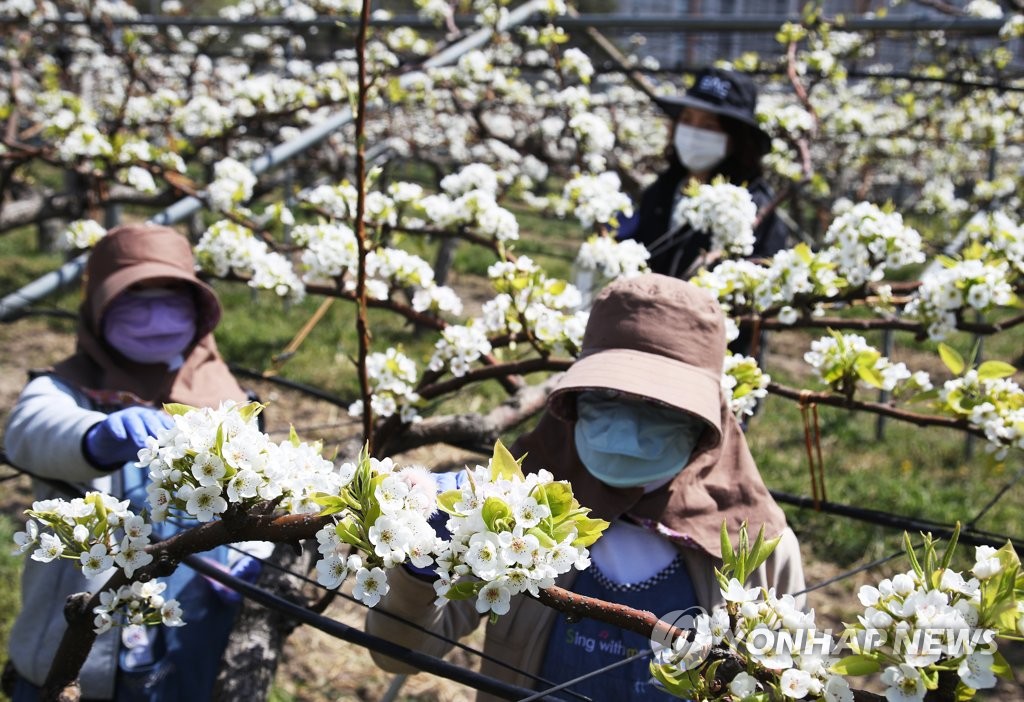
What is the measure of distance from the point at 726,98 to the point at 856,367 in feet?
5.32

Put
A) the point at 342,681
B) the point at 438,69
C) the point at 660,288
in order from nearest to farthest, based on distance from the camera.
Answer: the point at 660,288 → the point at 342,681 → the point at 438,69

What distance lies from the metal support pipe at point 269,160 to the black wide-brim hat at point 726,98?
37.5 inches

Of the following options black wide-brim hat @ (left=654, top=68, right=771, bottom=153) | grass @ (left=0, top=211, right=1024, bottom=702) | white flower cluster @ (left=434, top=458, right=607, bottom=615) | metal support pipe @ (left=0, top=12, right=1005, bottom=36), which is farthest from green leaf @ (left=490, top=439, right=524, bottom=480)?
metal support pipe @ (left=0, top=12, right=1005, bottom=36)

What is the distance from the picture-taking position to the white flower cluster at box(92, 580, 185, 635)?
1283 mm

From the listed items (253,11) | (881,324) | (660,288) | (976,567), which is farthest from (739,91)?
(253,11)

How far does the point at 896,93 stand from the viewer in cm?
685

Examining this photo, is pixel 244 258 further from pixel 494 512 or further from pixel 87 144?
pixel 494 512

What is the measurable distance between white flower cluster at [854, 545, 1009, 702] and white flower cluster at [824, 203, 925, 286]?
1387mm

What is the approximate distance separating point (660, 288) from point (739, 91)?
1.93 meters

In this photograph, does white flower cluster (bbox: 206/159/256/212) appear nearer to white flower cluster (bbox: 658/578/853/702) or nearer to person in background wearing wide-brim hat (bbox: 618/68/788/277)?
person in background wearing wide-brim hat (bbox: 618/68/788/277)

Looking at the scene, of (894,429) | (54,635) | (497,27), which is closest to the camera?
(54,635)

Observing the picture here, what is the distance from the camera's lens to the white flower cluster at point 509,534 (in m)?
0.92

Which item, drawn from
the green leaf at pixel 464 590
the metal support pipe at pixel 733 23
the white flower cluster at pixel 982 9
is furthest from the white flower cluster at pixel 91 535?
the white flower cluster at pixel 982 9

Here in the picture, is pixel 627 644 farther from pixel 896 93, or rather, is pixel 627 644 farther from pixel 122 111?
pixel 896 93
